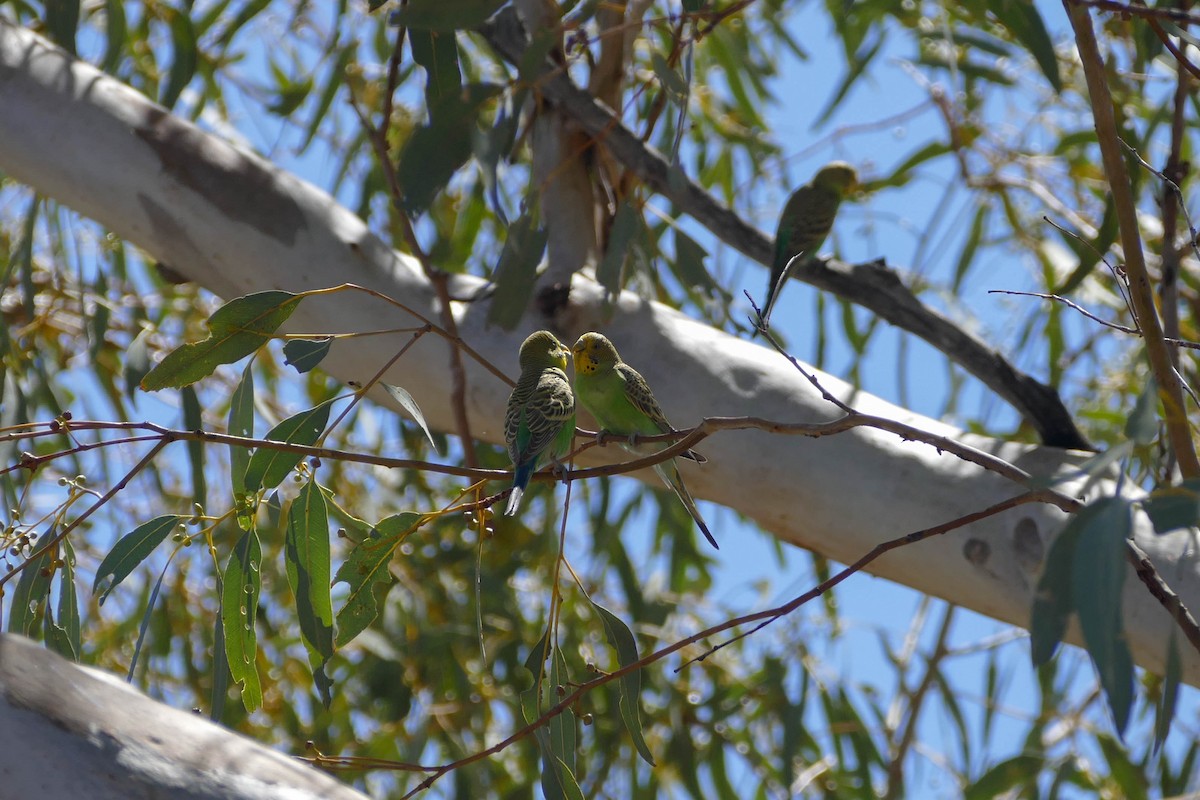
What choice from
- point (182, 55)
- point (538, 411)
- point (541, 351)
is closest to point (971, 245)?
point (541, 351)

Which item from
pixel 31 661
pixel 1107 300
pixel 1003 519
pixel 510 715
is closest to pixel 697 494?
pixel 1003 519

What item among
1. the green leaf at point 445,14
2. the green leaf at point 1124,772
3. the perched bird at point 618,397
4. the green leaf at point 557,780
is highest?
the green leaf at point 445,14

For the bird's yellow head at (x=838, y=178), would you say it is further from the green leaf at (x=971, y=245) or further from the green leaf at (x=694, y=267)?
the green leaf at (x=694, y=267)

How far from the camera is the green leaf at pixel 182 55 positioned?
2.55 m

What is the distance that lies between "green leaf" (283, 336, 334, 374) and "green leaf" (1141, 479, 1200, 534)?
36.9 inches

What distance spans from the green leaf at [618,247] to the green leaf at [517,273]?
0.35 ft

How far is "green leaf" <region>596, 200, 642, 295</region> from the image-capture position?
1.88 metres

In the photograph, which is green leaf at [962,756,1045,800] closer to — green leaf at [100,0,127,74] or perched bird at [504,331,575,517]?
perched bird at [504,331,575,517]

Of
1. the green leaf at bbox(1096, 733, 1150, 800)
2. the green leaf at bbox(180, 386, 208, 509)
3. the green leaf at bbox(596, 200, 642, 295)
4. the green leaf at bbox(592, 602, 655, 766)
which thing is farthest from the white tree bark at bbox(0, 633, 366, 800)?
the green leaf at bbox(1096, 733, 1150, 800)

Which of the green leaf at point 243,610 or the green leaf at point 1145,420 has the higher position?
the green leaf at point 1145,420

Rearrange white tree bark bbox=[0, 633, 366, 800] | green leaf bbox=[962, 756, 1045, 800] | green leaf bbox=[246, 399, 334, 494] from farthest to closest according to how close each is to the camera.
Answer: green leaf bbox=[962, 756, 1045, 800] → green leaf bbox=[246, 399, 334, 494] → white tree bark bbox=[0, 633, 366, 800]

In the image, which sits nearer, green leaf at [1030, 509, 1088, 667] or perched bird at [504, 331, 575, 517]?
green leaf at [1030, 509, 1088, 667]

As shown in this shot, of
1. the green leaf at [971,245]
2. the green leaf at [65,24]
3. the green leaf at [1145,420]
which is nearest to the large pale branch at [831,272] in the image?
the green leaf at [65,24]

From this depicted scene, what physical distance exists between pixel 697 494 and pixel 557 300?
0.42 metres
